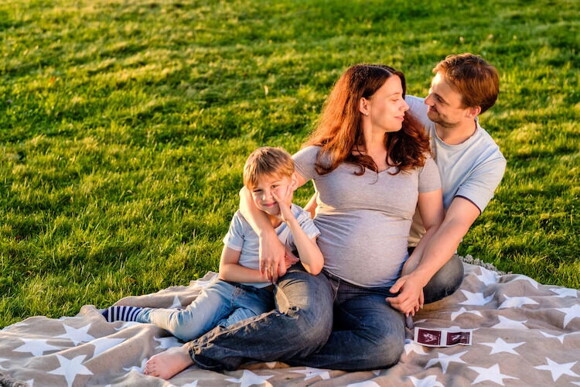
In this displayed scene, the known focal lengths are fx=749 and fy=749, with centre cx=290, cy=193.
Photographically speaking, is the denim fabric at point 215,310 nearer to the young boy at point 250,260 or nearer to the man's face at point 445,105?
the young boy at point 250,260

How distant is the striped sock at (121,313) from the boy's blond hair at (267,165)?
1.10 m

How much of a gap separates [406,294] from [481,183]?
0.83m

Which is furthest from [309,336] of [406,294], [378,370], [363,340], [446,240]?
[446,240]

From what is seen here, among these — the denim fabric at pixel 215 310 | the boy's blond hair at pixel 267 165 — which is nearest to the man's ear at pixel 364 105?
the boy's blond hair at pixel 267 165

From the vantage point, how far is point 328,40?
11359 mm

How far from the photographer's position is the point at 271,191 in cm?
404

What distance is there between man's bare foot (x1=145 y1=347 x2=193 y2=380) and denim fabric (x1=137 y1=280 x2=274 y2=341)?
0.82ft

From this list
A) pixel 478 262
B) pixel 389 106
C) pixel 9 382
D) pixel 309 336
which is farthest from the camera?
pixel 478 262

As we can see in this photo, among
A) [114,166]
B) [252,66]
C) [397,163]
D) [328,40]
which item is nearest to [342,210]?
[397,163]

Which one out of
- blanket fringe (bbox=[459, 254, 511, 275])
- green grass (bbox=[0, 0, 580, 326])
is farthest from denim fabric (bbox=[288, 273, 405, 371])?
green grass (bbox=[0, 0, 580, 326])

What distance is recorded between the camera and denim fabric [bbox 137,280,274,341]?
4.14 metres

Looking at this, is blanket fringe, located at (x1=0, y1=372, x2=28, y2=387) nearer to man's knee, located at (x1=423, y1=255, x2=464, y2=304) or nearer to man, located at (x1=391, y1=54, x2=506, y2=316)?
man, located at (x1=391, y1=54, x2=506, y2=316)

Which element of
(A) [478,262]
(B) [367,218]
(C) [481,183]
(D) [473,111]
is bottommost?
(A) [478,262]

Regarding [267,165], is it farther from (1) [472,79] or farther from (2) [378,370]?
(1) [472,79]
